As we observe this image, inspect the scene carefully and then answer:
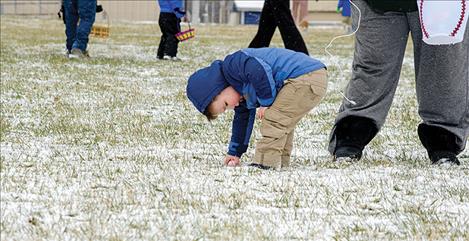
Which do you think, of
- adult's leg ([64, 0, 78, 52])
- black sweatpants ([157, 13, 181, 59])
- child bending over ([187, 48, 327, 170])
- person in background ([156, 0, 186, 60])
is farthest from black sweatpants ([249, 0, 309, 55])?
child bending over ([187, 48, 327, 170])

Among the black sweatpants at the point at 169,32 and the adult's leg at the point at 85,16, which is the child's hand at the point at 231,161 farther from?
the black sweatpants at the point at 169,32

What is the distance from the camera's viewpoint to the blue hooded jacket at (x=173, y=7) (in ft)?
39.5

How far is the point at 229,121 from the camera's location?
6461 millimetres

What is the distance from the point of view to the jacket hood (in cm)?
428

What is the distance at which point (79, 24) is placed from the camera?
11922 millimetres

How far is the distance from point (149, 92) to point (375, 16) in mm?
3965

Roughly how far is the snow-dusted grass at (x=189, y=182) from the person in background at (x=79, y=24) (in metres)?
4.35

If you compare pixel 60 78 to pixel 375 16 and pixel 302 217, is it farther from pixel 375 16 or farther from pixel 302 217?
pixel 302 217

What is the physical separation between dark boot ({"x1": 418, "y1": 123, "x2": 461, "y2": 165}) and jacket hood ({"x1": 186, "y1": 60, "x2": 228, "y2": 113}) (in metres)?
1.12

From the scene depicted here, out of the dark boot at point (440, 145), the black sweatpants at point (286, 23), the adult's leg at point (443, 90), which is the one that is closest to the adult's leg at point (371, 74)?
the adult's leg at point (443, 90)

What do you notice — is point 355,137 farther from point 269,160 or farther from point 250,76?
point 250,76

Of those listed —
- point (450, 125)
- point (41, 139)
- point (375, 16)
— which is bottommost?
point (41, 139)

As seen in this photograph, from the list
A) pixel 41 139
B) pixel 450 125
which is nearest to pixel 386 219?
pixel 450 125

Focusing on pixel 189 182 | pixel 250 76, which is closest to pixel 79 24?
pixel 250 76
